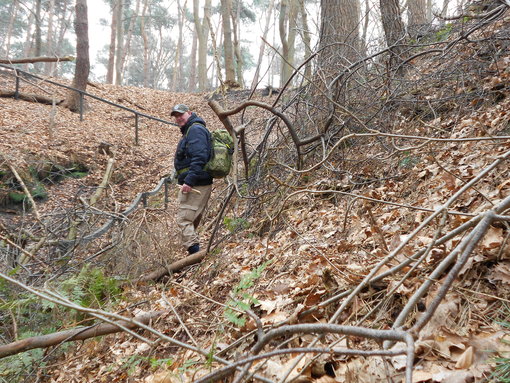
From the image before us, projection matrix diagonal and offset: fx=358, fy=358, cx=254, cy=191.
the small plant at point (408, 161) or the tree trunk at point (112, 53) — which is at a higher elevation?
the tree trunk at point (112, 53)

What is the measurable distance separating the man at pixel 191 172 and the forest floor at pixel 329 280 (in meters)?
0.29

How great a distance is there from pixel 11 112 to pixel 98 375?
10.3 m

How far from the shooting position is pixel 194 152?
514 centimetres

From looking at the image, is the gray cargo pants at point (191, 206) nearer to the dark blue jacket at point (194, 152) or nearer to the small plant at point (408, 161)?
the dark blue jacket at point (194, 152)

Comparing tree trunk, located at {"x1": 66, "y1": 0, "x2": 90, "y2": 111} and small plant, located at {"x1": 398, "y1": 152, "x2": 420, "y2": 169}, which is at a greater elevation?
tree trunk, located at {"x1": 66, "y1": 0, "x2": 90, "y2": 111}

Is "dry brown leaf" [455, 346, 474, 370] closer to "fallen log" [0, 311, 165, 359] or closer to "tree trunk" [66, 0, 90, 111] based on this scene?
"fallen log" [0, 311, 165, 359]

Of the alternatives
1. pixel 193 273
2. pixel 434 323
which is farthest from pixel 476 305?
pixel 193 273

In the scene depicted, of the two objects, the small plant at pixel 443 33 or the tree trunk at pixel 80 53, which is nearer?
the small plant at pixel 443 33

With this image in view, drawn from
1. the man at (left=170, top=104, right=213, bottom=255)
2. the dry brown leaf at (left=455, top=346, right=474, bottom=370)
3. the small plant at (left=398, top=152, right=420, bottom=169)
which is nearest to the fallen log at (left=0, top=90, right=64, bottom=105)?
the man at (left=170, top=104, right=213, bottom=255)

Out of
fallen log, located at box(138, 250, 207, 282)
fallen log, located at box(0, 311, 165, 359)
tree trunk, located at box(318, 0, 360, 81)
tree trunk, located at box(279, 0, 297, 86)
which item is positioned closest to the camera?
fallen log, located at box(0, 311, 165, 359)

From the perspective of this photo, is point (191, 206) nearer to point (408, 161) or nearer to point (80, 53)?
point (408, 161)

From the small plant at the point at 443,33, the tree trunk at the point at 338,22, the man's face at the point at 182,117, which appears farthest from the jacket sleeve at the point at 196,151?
the small plant at the point at 443,33

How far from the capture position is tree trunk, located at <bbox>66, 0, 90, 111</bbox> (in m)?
11.9

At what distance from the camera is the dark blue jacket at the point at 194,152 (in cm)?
514
